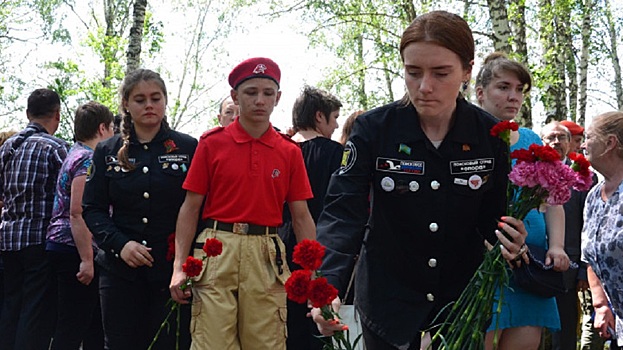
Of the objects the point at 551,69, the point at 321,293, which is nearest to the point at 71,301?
the point at 321,293

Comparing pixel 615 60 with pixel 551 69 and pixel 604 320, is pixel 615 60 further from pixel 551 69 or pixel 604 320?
pixel 604 320

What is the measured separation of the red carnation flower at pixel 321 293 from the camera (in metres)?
2.55

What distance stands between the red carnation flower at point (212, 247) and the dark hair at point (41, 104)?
11.2 feet

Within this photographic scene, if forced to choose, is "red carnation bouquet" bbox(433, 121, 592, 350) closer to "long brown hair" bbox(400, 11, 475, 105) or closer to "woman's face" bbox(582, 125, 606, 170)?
"long brown hair" bbox(400, 11, 475, 105)

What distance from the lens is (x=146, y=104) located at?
5020 mm

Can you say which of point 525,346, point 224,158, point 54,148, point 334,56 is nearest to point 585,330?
point 525,346

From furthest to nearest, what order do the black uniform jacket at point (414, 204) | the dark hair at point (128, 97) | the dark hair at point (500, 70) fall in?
the dark hair at point (128, 97), the dark hair at point (500, 70), the black uniform jacket at point (414, 204)

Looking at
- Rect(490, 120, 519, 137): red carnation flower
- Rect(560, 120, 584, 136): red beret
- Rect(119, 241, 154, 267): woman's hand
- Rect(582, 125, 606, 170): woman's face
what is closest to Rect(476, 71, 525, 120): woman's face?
Rect(582, 125, 606, 170): woman's face

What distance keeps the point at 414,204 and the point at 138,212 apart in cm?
241

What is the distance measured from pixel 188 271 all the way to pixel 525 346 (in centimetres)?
183

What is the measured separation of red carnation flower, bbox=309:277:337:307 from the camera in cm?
255

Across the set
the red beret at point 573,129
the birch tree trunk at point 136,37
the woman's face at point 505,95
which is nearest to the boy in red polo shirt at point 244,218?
the woman's face at point 505,95

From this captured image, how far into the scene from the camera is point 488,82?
4777 millimetres

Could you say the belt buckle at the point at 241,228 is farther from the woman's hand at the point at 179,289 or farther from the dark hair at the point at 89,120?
the dark hair at the point at 89,120
